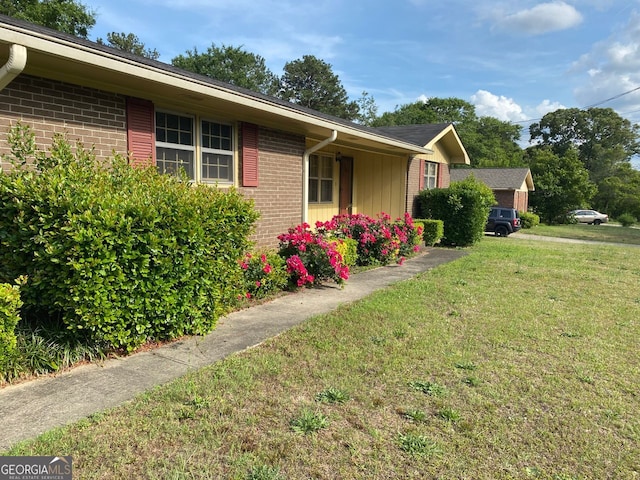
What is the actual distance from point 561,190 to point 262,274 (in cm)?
3458

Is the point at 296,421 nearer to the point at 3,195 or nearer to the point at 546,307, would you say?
the point at 3,195

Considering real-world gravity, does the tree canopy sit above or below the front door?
above

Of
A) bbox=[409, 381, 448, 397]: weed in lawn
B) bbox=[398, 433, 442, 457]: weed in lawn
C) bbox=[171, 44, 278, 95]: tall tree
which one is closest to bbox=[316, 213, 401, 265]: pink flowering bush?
bbox=[409, 381, 448, 397]: weed in lawn

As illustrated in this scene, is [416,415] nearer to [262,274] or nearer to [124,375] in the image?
[124,375]

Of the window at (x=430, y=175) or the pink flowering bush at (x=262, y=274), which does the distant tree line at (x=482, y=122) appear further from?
the pink flowering bush at (x=262, y=274)

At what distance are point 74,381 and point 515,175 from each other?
33875mm

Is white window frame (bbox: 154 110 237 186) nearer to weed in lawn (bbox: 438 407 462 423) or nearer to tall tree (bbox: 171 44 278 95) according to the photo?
weed in lawn (bbox: 438 407 462 423)

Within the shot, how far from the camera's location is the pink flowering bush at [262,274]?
5887mm

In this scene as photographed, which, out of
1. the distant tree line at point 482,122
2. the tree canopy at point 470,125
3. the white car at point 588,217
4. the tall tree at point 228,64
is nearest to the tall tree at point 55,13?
the distant tree line at point 482,122

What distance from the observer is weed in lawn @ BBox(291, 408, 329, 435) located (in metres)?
2.71

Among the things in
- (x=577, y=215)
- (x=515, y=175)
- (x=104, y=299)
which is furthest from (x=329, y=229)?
(x=577, y=215)

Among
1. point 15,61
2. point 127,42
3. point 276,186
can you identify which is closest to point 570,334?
point 276,186

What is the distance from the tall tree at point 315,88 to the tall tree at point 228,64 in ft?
13.0

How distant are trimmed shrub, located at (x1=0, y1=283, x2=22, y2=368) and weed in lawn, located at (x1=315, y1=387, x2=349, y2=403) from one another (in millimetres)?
2312
